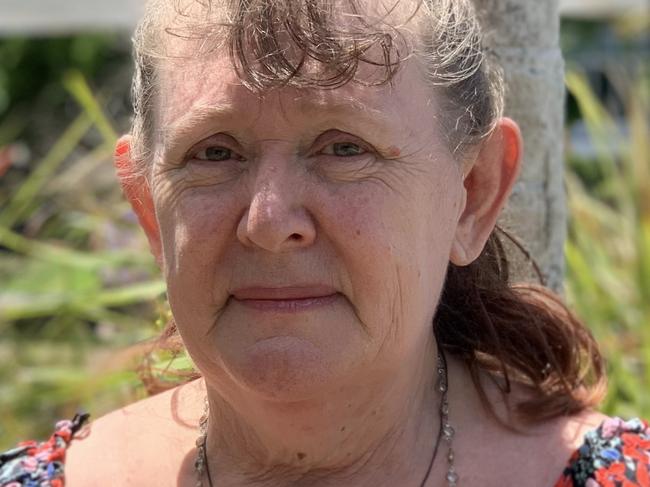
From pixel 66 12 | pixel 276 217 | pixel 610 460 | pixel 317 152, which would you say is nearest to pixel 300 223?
pixel 276 217

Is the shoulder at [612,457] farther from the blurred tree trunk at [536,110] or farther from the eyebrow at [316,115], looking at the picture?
the eyebrow at [316,115]

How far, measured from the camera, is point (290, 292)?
66.9 inches

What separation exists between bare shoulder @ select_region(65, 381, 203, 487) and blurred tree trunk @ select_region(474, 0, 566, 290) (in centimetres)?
84

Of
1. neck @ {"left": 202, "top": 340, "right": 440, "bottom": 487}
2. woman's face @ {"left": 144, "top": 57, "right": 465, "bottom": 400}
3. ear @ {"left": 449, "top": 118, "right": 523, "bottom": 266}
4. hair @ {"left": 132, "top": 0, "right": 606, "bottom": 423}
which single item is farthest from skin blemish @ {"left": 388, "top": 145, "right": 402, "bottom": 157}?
neck @ {"left": 202, "top": 340, "right": 440, "bottom": 487}

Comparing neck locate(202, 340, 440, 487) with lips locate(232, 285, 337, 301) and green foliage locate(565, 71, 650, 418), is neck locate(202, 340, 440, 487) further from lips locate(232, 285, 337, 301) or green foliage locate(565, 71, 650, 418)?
green foliage locate(565, 71, 650, 418)

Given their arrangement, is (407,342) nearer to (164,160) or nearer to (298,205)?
(298,205)

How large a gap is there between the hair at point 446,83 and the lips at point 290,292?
1.06 ft

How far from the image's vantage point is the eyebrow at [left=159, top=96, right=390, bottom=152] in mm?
1696

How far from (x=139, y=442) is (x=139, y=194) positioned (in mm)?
529

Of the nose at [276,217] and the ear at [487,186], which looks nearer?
the nose at [276,217]

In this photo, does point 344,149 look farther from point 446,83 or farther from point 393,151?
point 446,83

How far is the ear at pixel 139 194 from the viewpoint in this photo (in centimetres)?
201

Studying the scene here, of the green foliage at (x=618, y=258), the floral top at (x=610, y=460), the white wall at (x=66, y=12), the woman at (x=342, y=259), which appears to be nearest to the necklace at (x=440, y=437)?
the woman at (x=342, y=259)

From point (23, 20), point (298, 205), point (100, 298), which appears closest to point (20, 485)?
point (298, 205)
